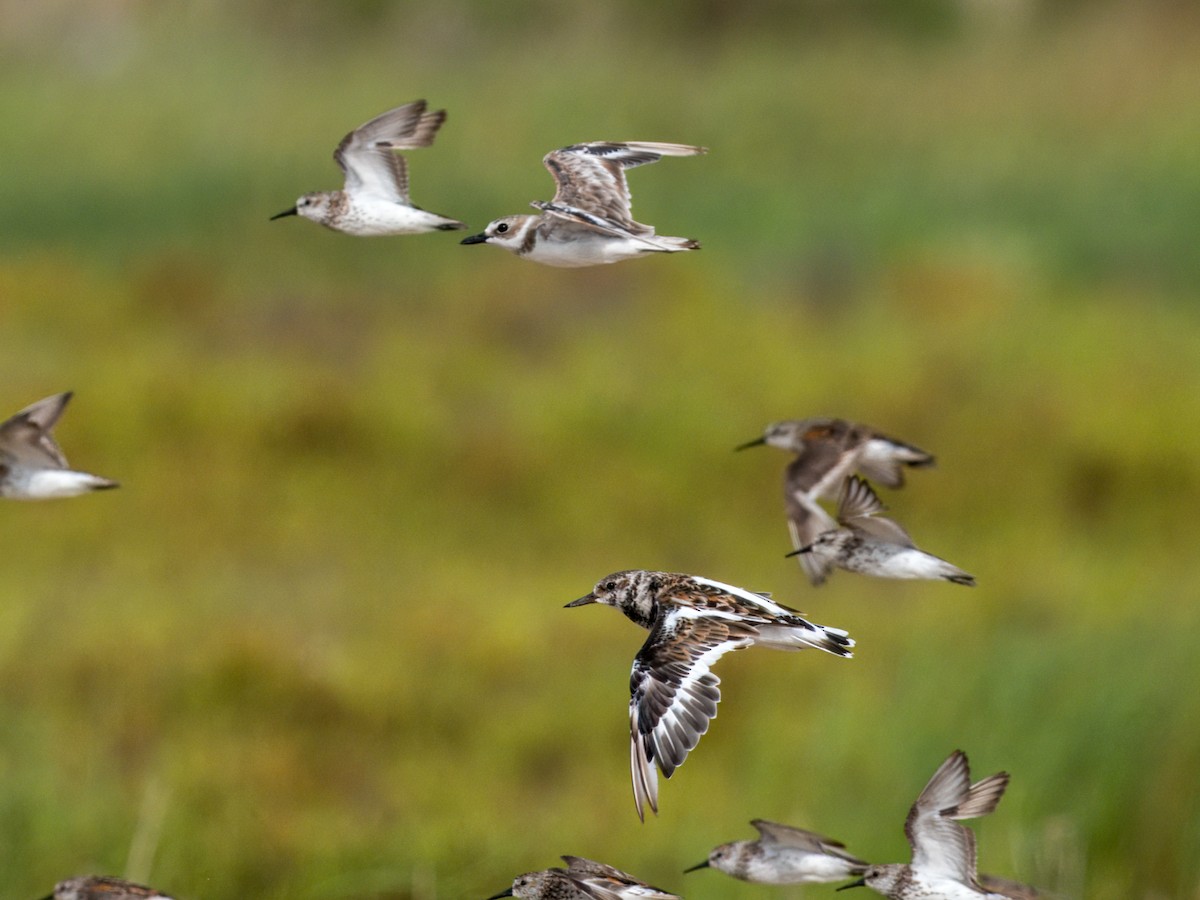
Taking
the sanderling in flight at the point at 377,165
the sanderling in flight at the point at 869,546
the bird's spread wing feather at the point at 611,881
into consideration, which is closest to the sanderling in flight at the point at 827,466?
the sanderling in flight at the point at 869,546

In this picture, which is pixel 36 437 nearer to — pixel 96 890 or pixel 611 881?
pixel 96 890

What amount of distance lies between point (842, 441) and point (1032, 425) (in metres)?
12.1

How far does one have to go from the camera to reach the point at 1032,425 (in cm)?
1773

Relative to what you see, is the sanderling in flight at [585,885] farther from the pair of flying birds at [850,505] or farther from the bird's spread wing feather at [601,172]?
the bird's spread wing feather at [601,172]

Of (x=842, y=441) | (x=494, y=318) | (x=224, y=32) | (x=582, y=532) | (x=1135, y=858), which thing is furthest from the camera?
(x=224, y=32)

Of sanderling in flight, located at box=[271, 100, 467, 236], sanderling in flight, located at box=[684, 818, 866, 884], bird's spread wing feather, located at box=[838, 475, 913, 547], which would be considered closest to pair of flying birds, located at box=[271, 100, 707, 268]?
sanderling in flight, located at box=[271, 100, 467, 236]

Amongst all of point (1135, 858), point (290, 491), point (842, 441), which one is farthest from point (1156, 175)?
point (842, 441)

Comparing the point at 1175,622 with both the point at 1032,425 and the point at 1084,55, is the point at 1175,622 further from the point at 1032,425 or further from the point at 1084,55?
the point at 1084,55

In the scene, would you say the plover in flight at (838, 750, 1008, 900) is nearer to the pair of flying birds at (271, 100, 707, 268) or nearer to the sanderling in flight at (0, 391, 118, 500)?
the pair of flying birds at (271, 100, 707, 268)

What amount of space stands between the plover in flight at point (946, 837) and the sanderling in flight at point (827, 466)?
784 mm

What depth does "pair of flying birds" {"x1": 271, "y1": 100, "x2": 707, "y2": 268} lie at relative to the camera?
4.78 m

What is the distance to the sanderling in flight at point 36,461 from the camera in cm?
504

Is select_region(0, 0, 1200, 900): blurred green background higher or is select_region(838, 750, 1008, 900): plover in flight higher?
select_region(838, 750, 1008, 900): plover in flight

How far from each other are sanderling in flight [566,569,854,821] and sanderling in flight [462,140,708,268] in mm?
916
